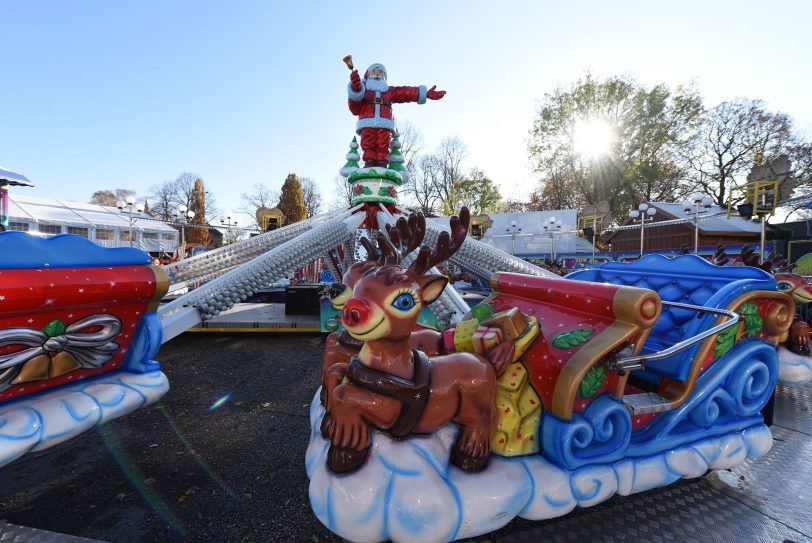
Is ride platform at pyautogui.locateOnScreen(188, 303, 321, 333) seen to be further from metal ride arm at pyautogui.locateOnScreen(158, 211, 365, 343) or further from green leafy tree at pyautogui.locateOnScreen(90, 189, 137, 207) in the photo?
green leafy tree at pyautogui.locateOnScreen(90, 189, 137, 207)

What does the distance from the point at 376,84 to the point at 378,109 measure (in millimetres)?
397

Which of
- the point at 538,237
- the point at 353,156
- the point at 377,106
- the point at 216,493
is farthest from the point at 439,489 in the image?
the point at 538,237

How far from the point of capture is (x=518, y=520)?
2160mm

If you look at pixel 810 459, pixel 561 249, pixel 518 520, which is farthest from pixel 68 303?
pixel 561 249

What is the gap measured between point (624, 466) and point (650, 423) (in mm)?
297

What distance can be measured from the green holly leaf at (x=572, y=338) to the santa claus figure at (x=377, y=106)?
18.5 feet

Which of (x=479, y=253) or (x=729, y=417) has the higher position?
(x=479, y=253)

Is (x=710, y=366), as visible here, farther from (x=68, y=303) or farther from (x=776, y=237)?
(x=776, y=237)

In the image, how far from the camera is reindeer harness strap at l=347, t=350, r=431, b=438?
1.56 metres

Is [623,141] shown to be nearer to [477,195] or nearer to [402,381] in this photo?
[477,195]

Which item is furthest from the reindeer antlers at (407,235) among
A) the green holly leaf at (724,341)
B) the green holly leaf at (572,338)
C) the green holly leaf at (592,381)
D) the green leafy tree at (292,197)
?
the green leafy tree at (292,197)

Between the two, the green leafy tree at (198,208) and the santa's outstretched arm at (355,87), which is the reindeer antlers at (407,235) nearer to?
the santa's outstretched arm at (355,87)

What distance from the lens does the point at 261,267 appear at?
4.80m

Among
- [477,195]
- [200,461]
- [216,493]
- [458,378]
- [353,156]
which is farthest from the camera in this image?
[477,195]
